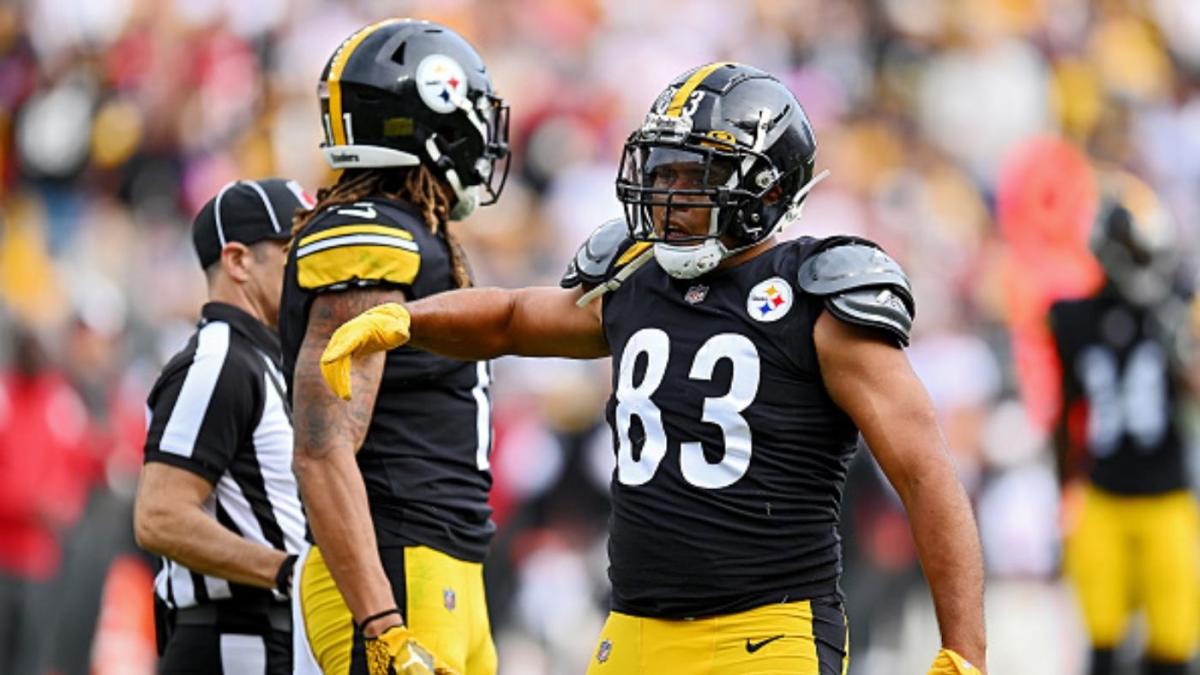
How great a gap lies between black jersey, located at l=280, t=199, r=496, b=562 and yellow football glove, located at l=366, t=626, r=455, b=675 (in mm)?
349

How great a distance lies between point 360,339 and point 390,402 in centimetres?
60

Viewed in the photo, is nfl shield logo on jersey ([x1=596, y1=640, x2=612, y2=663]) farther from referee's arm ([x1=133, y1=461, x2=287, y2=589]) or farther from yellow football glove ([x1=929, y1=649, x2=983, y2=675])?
referee's arm ([x1=133, y1=461, x2=287, y2=589])

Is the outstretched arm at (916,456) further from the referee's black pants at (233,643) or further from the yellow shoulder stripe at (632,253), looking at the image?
the referee's black pants at (233,643)

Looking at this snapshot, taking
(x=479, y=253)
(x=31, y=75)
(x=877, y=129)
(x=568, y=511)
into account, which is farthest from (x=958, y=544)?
(x=31, y=75)

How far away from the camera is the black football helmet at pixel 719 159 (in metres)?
4.26

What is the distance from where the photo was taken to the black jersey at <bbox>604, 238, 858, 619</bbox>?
417 cm

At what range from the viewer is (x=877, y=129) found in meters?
13.5

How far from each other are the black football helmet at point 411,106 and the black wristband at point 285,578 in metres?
0.94

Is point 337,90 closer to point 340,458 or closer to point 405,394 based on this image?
point 405,394

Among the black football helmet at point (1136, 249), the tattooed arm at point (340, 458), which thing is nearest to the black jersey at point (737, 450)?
the tattooed arm at point (340, 458)

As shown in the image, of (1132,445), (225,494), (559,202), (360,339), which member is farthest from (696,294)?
(559,202)

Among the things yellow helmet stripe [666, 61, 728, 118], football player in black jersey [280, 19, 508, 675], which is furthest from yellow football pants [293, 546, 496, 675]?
yellow helmet stripe [666, 61, 728, 118]

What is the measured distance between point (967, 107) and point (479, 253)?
3418 mm

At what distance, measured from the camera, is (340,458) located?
467 centimetres
